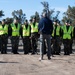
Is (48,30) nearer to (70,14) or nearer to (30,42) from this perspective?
(30,42)

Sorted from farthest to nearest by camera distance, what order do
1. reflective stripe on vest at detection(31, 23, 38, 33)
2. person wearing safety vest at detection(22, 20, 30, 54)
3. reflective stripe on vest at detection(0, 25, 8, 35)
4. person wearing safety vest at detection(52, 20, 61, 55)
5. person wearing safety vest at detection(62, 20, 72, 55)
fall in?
1. reflective stripe on vest at detection(0, 25, 8, 35)
2. person wearing safety vest at detection(22, 20, 30, 54)
3. person wearing safety vest at detection(62, 20, 72, 55)
4. person wearing safety vest at detection(52, 20, 61, 55)
5. reflective stripe on vest at detection(31, 23, 38, 33)

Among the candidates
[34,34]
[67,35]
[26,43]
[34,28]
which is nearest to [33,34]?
[34,34]

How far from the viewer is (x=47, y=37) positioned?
19.7 meters

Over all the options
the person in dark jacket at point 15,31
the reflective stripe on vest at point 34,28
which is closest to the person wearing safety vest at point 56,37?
the reflective stripe on vest at point 34,28

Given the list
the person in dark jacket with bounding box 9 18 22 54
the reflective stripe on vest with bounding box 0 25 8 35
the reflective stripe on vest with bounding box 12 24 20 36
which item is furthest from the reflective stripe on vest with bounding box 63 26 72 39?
the reflective stripe on vest with bounding box 0 25 8 35

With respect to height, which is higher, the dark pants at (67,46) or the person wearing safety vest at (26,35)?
the person wearing safety vest at (26,35)

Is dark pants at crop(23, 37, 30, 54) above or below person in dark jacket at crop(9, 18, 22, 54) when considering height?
below

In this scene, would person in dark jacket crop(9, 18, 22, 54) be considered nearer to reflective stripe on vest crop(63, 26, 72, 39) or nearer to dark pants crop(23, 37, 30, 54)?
dark pants crop(23, 37, 30, 54)

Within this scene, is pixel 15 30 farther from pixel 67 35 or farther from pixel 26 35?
pixel 67 35

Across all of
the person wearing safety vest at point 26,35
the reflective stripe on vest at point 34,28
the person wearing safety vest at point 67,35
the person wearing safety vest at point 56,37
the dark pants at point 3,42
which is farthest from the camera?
the dark pants at point 3,42

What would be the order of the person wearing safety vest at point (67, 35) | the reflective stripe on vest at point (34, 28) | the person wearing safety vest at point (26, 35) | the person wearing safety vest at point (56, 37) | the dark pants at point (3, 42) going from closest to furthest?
the reflective stripe on vest at point (34, 28), the person wearing safety vest at point (56, 37), the person wearing safety vest at point (67, 35), the person wearing safety vest at point (26, 35), the dark pants at point (3, 42)

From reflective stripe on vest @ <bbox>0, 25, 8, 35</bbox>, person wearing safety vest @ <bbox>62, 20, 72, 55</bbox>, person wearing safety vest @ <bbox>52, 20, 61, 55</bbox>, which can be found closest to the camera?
person wearing safety vest @ <bbox>52, 20, 61, 55</bbox>

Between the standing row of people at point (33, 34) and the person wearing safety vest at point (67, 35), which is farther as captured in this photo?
the person wearing safety vest at point (67, 35)

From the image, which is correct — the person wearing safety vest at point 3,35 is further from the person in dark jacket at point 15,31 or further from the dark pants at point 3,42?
the person in dark jacket at point 15,31
